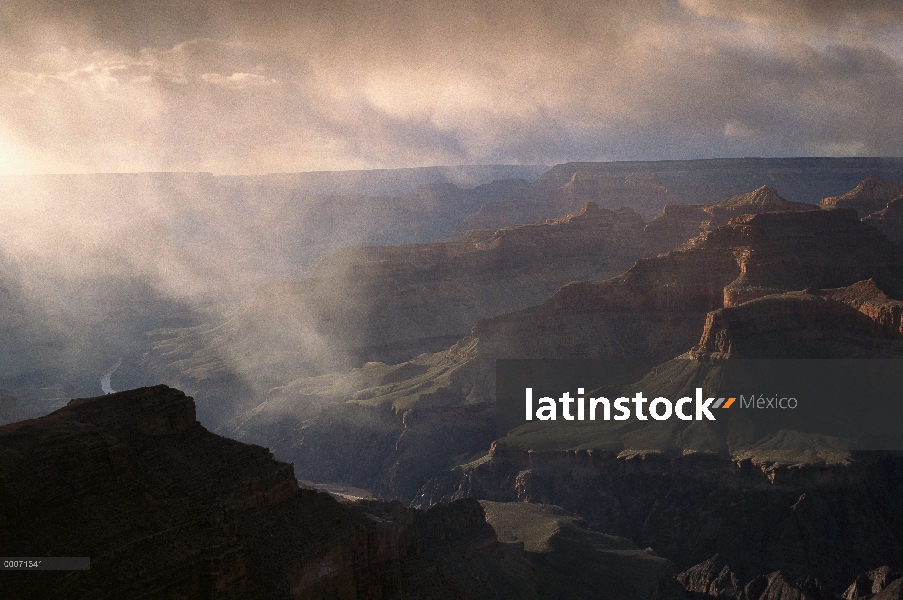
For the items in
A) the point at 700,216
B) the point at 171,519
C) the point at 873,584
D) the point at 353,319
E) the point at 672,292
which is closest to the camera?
the point at 171,519

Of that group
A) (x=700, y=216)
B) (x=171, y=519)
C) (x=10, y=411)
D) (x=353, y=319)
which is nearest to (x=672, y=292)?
(x=700, y=216)

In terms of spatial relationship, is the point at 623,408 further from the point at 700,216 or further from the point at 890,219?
the point at 890,219

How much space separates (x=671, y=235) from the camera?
639 feet

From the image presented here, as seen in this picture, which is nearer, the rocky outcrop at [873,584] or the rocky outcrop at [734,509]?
the rocky outcrop at [873,584]

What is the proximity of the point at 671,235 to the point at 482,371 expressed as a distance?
65.7 meters

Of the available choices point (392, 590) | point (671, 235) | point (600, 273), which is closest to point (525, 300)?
point (600, 273)

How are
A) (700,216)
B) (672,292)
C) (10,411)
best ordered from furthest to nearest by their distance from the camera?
(700,216) → (672,292) → (10,411)

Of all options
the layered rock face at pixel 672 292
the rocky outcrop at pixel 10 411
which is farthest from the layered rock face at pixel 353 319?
the rocky outcrop at pixel 10 411

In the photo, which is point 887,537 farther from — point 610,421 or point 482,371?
point 482,371

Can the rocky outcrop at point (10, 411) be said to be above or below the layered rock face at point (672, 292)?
below

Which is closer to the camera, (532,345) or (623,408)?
(623,408)

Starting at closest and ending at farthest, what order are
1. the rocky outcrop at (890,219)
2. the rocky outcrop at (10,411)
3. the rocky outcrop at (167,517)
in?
the rocky outcrop at (167,517) → the rocky outcrop at (10,411) → the rocky outcrop at (890,219)

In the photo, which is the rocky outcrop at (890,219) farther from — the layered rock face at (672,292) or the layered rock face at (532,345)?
the layered rock face at (672,292)

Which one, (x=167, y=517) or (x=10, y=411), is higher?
(x=10, y=411)
